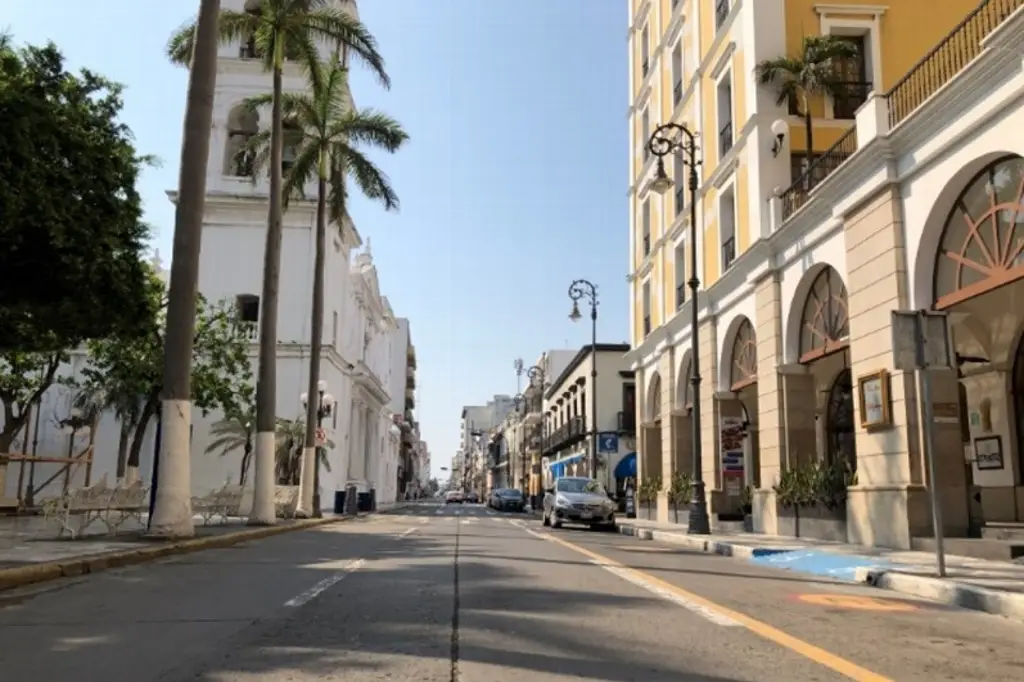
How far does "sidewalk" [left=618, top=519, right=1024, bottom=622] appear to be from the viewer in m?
8.80

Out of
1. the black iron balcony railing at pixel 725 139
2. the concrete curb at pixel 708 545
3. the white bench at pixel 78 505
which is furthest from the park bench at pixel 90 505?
the black iron balcony railing at pixel 725 139

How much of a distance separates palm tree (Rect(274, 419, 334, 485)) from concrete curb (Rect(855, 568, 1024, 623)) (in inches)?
1197

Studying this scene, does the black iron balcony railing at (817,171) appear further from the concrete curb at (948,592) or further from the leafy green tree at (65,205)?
the leafy green tree at (65,205)

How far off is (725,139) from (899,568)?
1680cm

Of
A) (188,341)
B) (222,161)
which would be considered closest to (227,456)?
(222,161)

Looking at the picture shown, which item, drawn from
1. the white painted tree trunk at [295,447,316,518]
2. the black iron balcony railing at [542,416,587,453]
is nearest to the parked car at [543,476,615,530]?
the white painted tree trunk at [295,447,316,518]

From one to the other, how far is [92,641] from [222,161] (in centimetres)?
3893

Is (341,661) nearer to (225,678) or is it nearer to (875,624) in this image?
(225,678)

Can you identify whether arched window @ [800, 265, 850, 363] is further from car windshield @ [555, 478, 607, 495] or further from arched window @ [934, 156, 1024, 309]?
car windshield @ [555, 478, 607, 495]

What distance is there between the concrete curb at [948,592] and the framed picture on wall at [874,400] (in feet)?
16.1

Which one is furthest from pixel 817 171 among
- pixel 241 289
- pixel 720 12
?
pixel 241 289

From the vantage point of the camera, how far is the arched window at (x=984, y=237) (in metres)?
12.8

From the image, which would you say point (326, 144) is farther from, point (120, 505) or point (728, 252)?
point (120, 505)

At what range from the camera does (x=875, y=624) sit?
7426mm
